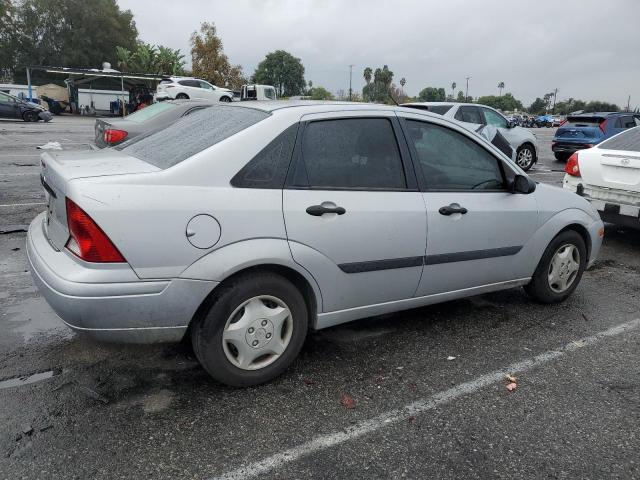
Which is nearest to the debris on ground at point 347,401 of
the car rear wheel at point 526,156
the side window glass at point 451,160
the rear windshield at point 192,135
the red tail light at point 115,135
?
the side window glass at point 451,160

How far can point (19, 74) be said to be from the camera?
53.7 meters

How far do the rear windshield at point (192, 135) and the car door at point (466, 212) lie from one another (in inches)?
43.4

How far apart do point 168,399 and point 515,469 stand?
1797mm

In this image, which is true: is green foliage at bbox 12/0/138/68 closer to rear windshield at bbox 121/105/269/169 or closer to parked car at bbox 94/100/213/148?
parked car at bbox 94/100/213/148

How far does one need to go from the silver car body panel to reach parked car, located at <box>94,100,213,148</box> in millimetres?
5218

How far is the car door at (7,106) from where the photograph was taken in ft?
76.0

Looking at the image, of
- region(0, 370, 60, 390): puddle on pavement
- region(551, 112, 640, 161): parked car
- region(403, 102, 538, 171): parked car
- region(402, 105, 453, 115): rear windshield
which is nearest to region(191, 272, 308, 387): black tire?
region(0, 370, 60, 390): puddle on pavement

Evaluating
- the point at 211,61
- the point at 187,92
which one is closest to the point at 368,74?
the point at 211,61

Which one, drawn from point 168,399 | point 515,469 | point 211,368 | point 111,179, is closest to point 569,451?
point 515,469

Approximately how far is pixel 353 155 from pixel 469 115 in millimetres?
8946

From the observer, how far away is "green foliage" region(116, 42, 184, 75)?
158ft

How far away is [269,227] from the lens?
111 inches

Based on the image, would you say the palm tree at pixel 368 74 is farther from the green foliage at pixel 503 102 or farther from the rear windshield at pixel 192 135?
the rear windshield at pixel 192 135

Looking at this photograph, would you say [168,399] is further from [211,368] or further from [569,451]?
[569,451]
